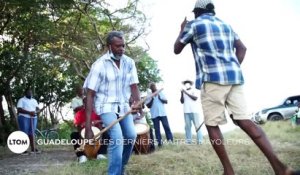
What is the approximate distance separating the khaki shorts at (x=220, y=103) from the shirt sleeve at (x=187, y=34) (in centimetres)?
44

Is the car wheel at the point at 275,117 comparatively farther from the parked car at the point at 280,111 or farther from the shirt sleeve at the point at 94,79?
the shirt sleeve at the point at 94,79

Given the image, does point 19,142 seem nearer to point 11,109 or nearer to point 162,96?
point 162,96

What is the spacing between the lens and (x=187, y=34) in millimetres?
3955

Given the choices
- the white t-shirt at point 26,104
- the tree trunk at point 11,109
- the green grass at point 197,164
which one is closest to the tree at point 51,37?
the tree trunk at point 11,109

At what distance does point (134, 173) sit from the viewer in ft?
18.7

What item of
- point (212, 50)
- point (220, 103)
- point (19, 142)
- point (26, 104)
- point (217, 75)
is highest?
point (26, 104)

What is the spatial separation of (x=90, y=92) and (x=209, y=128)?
1.27 meters

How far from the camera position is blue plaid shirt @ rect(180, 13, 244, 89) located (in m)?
3.81

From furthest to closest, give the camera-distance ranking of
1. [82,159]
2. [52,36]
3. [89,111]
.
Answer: [52,36]
[82,159]
[89,111]

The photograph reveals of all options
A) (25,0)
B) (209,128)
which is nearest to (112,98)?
(209,128)

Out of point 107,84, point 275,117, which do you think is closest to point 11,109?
point 275,117

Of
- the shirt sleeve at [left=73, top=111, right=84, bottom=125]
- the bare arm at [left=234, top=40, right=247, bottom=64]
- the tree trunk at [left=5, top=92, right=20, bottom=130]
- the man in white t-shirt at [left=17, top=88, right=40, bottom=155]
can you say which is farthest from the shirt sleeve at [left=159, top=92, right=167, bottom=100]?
the tree trunk at [left=5, top=92, right=20, bottom=130]

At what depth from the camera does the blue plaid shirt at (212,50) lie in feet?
12.5

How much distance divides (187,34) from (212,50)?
0.96 ft
